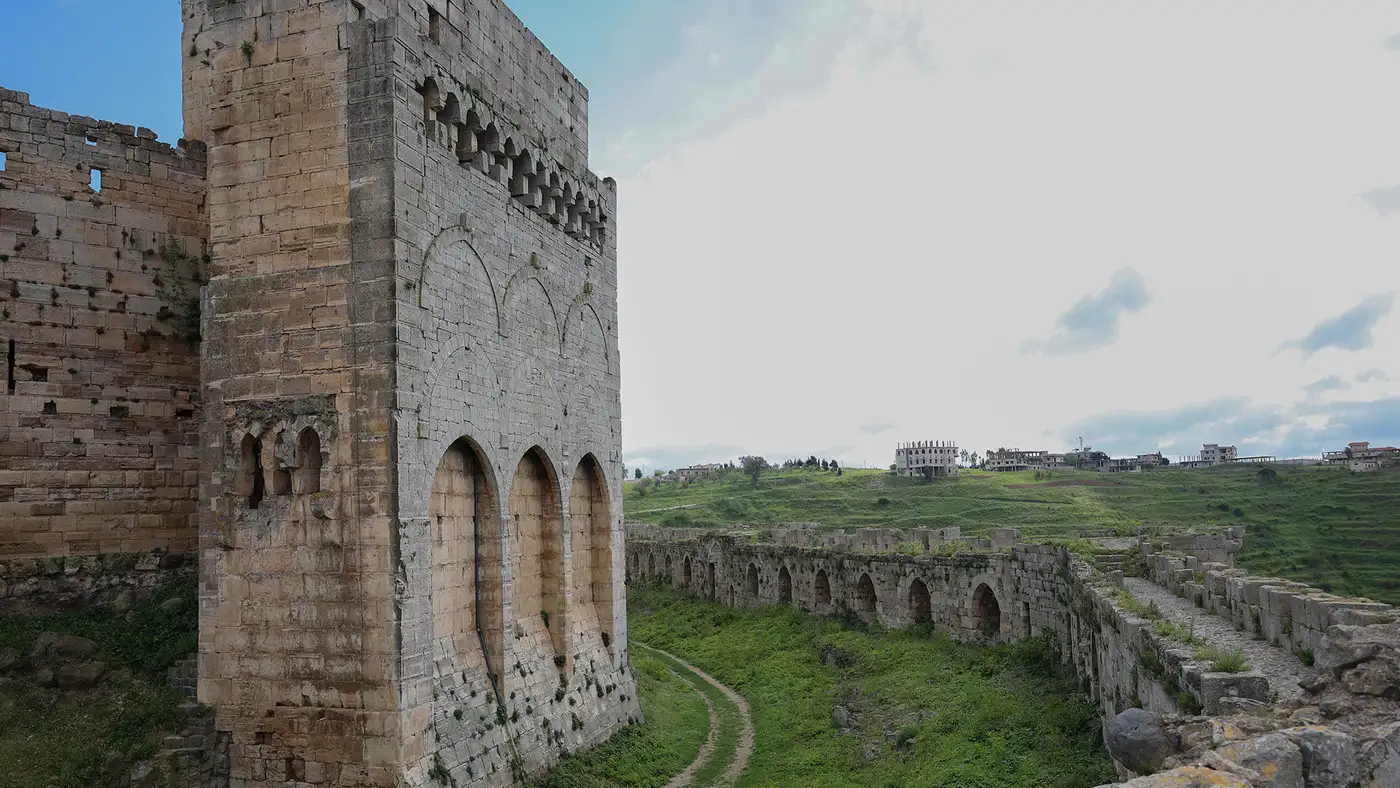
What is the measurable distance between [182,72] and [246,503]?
8433mm

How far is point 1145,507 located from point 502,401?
63024 mm

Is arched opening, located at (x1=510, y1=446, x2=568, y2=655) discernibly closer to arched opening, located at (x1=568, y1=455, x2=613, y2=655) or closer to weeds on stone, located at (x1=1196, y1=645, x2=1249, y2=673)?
arched opening, located at (x1=568, y1=455, x2=613, y2=655)

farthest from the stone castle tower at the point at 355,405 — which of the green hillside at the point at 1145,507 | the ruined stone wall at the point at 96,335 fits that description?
the green hillside at the point at 1145,507

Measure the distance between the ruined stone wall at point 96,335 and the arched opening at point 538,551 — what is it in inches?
228

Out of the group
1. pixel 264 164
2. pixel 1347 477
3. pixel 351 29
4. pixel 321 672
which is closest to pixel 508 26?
pixel 351 29

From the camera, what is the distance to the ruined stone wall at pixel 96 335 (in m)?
15.9

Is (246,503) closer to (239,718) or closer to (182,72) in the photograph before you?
(239,718)

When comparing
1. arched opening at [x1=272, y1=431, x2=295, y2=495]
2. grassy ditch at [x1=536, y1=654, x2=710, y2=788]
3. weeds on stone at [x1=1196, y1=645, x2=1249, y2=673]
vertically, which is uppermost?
arched opening at [x1=272, y1=431, x2=295, y2=495]

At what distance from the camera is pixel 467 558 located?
17.2m

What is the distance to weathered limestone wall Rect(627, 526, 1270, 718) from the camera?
1162cm

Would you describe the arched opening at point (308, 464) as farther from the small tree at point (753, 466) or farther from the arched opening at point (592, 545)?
the small tree at point (753, 466)

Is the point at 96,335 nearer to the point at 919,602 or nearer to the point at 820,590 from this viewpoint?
the point at 919,602

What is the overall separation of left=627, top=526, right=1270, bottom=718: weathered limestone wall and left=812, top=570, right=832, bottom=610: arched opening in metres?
0.04

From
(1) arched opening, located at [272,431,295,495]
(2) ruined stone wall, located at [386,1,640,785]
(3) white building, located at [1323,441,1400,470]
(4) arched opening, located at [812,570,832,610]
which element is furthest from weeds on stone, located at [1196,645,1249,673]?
(3) white building, located at [1323,441,1400,470]
